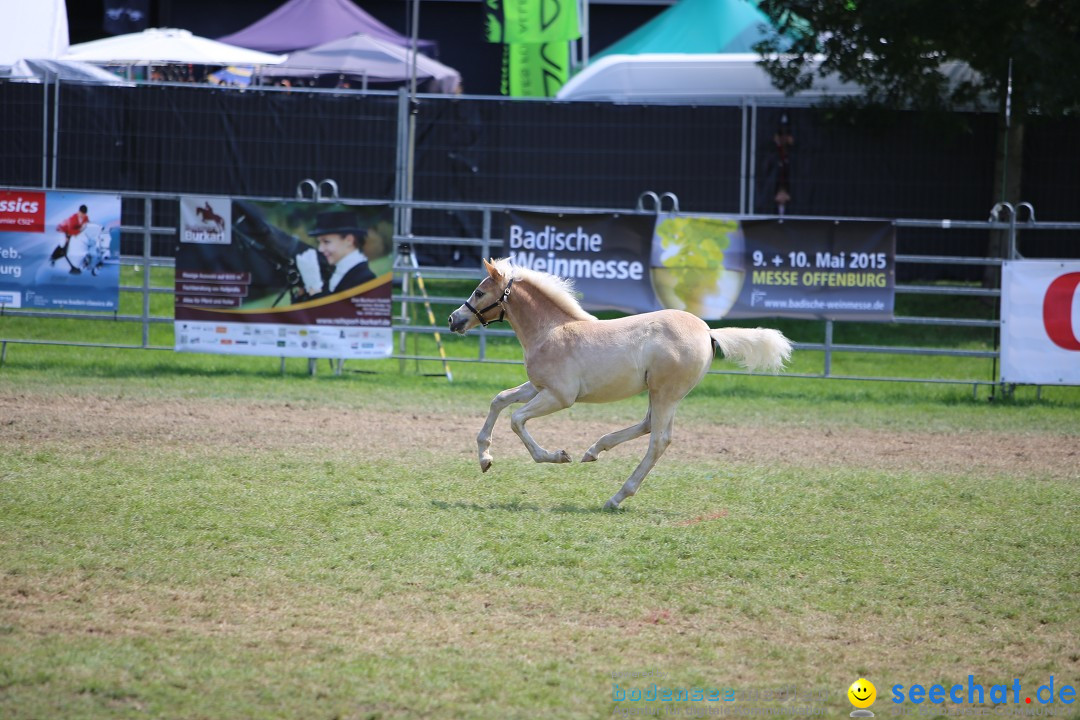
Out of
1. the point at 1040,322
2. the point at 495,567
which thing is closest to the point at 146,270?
the point at 495,567

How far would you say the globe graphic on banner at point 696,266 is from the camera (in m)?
13.5

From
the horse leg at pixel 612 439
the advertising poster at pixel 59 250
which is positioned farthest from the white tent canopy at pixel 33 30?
the horse leg at pixel 612 439

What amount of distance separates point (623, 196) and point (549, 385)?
9261 millimetres

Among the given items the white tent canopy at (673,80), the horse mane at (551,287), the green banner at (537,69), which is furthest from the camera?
the green banner at (537,69)

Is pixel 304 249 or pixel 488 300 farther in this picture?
pixel 304 249

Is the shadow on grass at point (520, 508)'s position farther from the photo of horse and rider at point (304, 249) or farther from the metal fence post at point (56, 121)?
the metal fence post at point (56, 121)

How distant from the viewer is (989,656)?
16.7 feet

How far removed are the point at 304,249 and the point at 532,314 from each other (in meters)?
5.97

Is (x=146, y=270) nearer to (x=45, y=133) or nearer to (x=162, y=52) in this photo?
(x=45, y=133)

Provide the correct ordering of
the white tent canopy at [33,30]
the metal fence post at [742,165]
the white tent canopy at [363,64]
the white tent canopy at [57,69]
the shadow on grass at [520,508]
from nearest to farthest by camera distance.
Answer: the shadow on grass at [520,508]
the metal fence post at [742,165]
the white tent canopy at [57,69]
the white tent canopy at [33,30]
the white tent canopy at [363,64]

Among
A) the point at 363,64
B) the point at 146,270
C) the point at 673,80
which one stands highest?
the point at 363,64

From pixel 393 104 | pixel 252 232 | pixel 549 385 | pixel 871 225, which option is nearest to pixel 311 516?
pixel 549 385

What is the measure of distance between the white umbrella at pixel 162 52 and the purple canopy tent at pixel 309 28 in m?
2.74

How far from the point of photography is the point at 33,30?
21.3m
